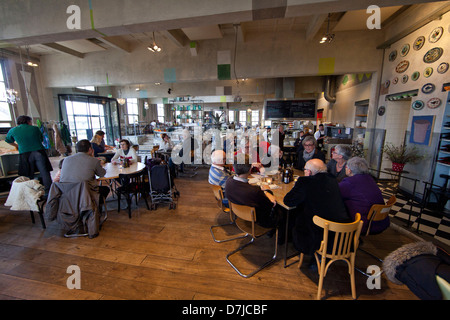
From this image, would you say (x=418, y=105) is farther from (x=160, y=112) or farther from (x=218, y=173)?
(x=160, y=112)

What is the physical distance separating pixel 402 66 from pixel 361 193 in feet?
14.0

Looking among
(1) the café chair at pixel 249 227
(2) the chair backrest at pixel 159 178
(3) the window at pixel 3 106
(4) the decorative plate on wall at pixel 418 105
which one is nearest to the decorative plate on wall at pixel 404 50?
(4) the decorative plate on wall at pixel 418 105

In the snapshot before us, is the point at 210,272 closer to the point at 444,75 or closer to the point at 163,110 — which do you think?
the point at 444,75

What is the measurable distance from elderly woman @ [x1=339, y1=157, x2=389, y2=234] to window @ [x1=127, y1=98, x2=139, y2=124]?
15654 mm

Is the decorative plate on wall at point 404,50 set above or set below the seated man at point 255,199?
above

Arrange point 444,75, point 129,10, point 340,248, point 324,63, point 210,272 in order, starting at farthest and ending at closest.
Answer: point 324,63
point 444,75
point 129,10
point 210,272
point 340,248

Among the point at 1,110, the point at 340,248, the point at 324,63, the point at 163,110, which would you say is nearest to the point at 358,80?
the point at 324,63

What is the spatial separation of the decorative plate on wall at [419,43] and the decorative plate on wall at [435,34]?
0.49 feet

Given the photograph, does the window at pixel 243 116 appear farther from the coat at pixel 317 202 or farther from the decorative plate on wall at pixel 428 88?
the coat at pixel 317 202

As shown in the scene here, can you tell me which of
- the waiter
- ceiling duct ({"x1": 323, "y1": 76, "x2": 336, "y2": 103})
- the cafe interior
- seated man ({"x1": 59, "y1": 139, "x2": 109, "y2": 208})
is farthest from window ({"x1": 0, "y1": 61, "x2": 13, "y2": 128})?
ceiling duct ({"x1": 323, "y1": 76, "x2": 336, "y2": 103})

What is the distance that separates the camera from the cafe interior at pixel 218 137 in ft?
6.36

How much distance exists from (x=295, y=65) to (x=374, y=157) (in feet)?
10.9

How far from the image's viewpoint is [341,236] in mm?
1562
